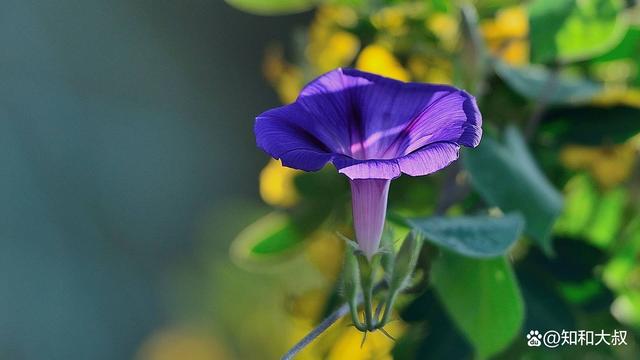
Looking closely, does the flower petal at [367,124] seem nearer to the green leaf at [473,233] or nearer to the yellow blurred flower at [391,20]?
the green leaf at [473,233]

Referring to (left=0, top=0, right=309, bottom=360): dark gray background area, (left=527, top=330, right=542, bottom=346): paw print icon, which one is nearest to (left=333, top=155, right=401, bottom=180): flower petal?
(left=527, top=330, right=542, bottom=346): paw print icon

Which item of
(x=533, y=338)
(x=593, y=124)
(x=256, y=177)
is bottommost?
(x=256, y=177)

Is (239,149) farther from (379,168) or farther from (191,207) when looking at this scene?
(379,168)

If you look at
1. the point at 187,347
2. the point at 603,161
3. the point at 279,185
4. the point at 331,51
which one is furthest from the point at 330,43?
the point at 187,347

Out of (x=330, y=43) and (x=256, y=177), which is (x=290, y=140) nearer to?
(x=330, y=43)

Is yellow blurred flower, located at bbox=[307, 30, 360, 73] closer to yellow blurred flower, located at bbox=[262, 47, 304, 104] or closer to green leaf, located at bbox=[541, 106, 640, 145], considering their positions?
yellow blurred flower, located at bbox=[262, 47, 304, 104]

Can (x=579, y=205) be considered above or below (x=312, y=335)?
below

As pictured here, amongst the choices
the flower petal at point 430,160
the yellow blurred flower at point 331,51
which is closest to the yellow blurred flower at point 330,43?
the yellow blurred flower at point 331,51
